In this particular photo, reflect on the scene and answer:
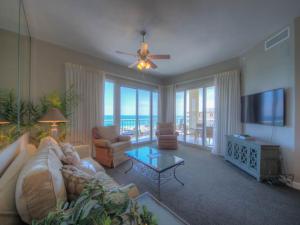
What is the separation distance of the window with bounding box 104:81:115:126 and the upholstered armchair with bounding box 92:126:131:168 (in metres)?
0.58

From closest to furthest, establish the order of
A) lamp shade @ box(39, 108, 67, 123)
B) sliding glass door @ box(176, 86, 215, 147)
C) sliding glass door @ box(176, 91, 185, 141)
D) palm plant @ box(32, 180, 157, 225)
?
palm plant @ box(32, 180, 157, 225)
lamp shade @ box(39, 108, 67, 123)
sliding glass door @ box(176, 86, 215, 147)
sliding glass door @ box(176, 91, 185, 141)

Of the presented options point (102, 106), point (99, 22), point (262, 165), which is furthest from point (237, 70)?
point (102, 106)

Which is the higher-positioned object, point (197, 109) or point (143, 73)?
point (143, 73)

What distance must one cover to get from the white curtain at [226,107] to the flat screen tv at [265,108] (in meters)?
0.22

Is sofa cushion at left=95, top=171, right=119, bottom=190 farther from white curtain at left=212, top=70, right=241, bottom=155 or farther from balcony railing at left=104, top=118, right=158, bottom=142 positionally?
white curtain at left=212, top=70, right=241, bottom=155

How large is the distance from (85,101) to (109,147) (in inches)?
54.8

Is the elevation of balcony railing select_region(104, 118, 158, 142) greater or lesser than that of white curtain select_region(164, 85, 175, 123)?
lesser

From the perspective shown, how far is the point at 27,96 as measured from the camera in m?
2.77

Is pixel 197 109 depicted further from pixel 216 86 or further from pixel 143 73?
pixel 143 73

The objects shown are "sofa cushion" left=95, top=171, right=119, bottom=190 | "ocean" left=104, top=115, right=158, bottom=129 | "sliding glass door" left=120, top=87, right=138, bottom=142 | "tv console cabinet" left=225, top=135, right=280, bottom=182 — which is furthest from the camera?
"sliding glass door" left=120, top=87, right=138, bottom=142

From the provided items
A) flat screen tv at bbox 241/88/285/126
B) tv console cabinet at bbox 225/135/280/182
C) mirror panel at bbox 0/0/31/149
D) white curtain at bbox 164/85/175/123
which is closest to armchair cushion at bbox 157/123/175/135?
white curtain at bbox 164/85/175/123

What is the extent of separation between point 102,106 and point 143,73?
2059 millimetres

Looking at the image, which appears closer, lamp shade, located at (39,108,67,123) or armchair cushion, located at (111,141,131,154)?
lamp shade, located at (39,108,67,123)

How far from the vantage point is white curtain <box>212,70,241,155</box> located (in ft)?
11.8
